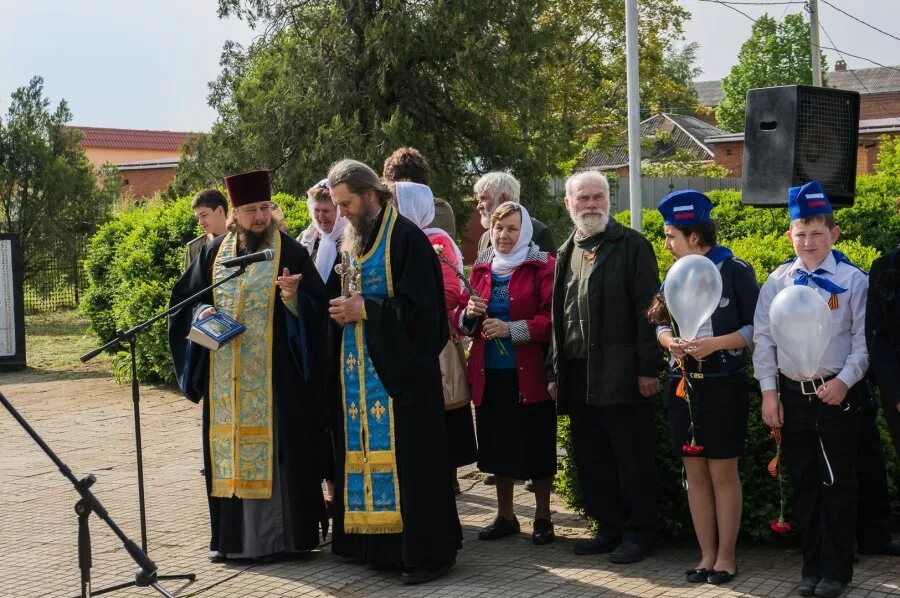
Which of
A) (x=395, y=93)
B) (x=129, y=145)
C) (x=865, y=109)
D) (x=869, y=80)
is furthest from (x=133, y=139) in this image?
(x=869, y=80)

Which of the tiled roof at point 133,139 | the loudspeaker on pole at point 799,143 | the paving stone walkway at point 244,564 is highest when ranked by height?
the tiled roof at point 133,139

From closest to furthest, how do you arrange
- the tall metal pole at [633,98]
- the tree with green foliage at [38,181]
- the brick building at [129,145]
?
the tall metal pole at [633,98], the tree with green foliage at [38,181], the brick building at [129,145]

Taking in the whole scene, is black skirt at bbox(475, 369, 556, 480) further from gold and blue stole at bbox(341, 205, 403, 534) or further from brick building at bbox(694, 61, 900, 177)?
brick building at bbox(694, 61, 900, 177)

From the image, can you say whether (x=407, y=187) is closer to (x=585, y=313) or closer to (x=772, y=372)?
(x=585, y=313)

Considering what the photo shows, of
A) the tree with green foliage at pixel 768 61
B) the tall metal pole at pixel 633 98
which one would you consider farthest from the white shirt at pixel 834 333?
the tree with green foliage at pixel 768 61

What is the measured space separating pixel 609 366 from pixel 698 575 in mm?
1147

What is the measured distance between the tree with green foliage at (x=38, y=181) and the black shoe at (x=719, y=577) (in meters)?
20.5

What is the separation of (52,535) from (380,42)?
45.2ft

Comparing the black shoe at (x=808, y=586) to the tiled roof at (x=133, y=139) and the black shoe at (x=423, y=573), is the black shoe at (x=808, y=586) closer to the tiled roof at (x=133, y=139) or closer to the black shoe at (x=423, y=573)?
the black shoe at (x=423, y=573)

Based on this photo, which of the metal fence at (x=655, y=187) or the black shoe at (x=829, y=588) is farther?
the metal fence at (x=655, y=187)

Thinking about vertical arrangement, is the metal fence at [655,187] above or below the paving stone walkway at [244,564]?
above

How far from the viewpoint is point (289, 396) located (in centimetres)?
639

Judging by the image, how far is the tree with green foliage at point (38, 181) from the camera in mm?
23234

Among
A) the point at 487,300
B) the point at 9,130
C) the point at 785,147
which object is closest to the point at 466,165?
the point at 9,130
